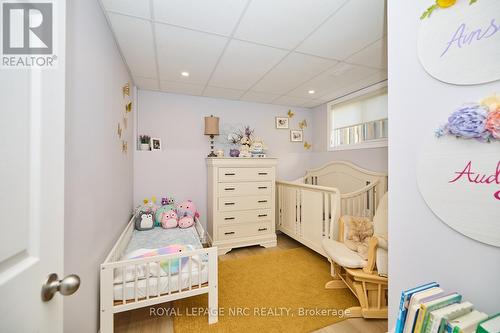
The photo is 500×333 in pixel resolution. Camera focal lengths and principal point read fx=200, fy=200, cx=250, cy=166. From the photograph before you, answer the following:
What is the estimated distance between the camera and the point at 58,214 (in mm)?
617

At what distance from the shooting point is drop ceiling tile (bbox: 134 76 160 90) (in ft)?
8.29

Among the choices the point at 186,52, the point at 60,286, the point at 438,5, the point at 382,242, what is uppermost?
the point at 186,52

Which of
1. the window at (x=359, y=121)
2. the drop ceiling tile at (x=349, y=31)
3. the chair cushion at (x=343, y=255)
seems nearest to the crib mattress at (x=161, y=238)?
the chair cushion at (x=343, y=255)

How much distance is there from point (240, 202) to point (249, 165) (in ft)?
1.80

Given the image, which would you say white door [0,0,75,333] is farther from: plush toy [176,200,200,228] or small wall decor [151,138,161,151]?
small wall decor [151,138,161,151]

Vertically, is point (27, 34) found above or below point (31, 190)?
above

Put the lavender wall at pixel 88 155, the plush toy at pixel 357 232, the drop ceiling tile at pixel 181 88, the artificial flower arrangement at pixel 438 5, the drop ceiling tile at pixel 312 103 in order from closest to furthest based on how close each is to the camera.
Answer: the artificial flower arrangement at pixel 438 5, the lavender wall at pixel 88 155, the plush toy at pixel 357 232, the drop ceiling tile at pixel 181 88, the drop ceiling tile at pixel 312 103

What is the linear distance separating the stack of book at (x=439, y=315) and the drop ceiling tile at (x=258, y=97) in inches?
111

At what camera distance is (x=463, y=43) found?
2.19 feet

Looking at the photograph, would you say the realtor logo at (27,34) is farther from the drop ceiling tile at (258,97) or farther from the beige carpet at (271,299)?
the drop ceiling tile at (258,97)

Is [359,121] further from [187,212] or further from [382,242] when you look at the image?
[187,212]

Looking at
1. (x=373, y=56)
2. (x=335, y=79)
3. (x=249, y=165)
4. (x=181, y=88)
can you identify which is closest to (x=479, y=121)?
(x=373, y=56)

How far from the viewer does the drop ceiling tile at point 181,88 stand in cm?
268

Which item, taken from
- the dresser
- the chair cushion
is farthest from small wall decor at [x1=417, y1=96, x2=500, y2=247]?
the dresser
